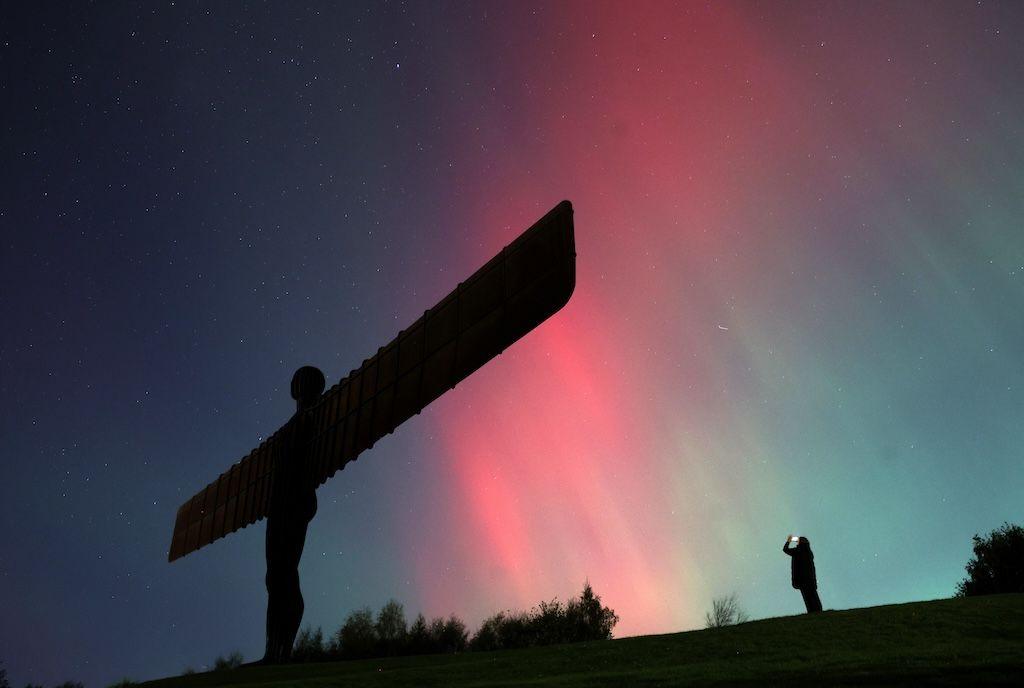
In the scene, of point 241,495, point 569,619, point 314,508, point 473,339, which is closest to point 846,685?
point 473,339

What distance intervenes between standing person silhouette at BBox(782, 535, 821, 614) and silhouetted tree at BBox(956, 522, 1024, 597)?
15014mm

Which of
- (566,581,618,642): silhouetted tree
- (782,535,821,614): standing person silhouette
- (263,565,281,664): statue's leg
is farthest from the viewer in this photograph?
(566,581,618,642): silhouetted tree

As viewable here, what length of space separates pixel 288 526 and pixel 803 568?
1108 centimetres

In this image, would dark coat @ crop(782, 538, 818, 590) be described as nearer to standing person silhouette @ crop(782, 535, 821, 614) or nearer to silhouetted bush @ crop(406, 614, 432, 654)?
standing person silhouette @ crop(782, 535, 821, 614)

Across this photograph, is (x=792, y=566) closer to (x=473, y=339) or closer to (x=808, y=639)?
(x=808, y=639)

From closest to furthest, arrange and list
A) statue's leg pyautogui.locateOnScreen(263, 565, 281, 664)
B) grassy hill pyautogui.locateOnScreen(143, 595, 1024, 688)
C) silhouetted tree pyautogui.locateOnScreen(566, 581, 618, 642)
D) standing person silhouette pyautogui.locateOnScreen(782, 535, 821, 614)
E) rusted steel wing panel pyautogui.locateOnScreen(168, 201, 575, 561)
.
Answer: grassy hill pyautogui.locateOnScreen(143, 595, 1024, 688)
rusted steel wing panel pyautogui.locateOnScreen(168, 201, 575, 561)
statue's leg pyautogui.locateOnScreen(263, 565, 281, 664)
standing person silhouette pyautogui.locateOnScreen(782, 535, 821, 614)
silhouetted tree pyautogui.locateOnScreen(566, 581, 618, 642)

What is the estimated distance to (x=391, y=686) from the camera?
30.8ft

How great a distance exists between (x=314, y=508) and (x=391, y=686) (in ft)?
18.2

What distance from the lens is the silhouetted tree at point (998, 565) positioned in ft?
91.5

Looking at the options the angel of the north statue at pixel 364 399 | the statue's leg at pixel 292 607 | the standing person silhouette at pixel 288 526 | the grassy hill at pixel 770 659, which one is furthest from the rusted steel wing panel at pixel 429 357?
the grassy hill at pixel 770 659

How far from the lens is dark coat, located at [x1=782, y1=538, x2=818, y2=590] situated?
1722cm

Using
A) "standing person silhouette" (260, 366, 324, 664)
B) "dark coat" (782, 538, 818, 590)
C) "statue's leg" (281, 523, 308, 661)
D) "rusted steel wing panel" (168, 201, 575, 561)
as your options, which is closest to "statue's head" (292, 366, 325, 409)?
"standing person silhouette" (260, 366, 324, 664)

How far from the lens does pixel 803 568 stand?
1728 centimetres

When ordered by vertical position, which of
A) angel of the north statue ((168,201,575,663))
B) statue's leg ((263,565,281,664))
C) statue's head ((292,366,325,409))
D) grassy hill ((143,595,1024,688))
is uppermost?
statue's head ((292,366,325,409))
